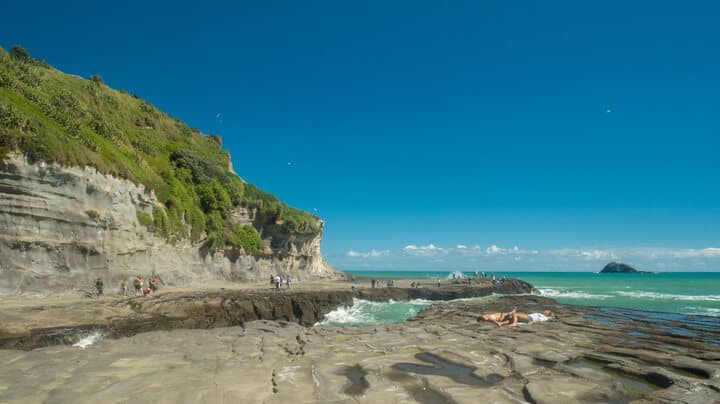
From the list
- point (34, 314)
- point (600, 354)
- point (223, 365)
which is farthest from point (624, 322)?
point (34, 314)

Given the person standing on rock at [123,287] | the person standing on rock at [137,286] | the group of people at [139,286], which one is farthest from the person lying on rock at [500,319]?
the person standing on rock at [123,287]

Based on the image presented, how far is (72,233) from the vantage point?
20562mm

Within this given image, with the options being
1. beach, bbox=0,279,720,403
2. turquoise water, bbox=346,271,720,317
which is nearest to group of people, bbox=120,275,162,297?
beach, bbox=0,279,720,403

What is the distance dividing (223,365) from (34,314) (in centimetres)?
1133

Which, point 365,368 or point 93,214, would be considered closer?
point 365,368

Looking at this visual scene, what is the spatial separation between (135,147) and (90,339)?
23.9 meters

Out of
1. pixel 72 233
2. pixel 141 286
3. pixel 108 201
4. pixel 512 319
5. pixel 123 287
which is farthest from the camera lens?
pixel 141 286

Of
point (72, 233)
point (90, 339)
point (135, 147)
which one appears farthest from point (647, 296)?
point (135, 147)

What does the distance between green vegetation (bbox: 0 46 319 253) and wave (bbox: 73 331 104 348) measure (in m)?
10.9

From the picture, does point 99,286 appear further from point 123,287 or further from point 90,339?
A: point 90,339

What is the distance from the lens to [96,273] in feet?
71.5

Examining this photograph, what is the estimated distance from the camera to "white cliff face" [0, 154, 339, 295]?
60.1ft

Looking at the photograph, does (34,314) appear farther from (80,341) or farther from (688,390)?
(688,390)

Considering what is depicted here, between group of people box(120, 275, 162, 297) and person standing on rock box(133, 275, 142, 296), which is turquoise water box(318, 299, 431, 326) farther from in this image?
person standing on rock box(133, 275, 142, 296)
